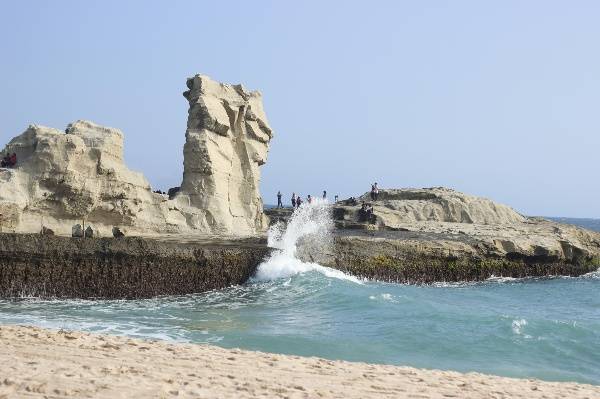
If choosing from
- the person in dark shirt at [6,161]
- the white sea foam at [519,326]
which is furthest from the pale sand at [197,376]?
the person in dark shirt at [6,161]

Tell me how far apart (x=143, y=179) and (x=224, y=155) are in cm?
426

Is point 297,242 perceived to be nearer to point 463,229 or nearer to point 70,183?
point 70,183

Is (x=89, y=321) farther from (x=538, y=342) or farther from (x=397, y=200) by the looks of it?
(x=397, y=200)

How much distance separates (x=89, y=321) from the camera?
42.9 ft

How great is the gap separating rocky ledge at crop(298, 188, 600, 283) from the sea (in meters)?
1.93

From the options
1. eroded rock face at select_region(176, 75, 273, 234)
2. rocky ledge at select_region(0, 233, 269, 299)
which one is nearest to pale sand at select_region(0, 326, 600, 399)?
rocky ledge at select_region(0, 233, 269, 299)

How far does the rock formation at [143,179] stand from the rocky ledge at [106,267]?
2305 millimetres

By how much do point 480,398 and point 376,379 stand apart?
1263 mm

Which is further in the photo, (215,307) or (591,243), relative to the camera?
(591,243)

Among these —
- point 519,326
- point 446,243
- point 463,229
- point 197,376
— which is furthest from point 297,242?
point 197,376

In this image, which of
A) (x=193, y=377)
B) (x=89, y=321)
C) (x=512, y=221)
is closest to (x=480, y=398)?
(x=193, y=377)

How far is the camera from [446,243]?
83.4 ft

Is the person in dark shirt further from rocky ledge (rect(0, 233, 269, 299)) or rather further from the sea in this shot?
the sea

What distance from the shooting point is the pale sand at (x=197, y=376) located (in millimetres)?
6992
